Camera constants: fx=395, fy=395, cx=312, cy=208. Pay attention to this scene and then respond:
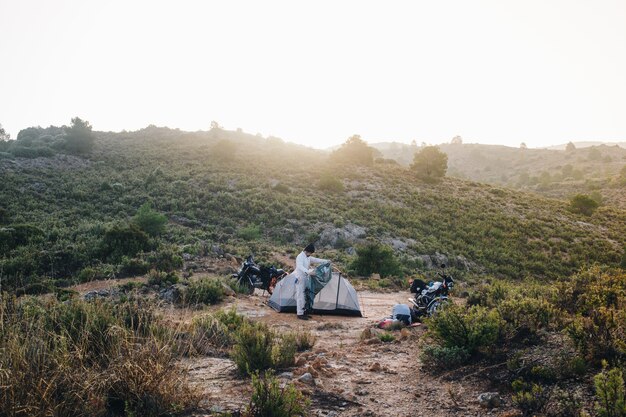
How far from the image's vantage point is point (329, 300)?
11484 millimetres

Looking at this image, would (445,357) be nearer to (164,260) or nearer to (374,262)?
(164,260)

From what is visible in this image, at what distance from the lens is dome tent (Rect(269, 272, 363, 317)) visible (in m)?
11.4

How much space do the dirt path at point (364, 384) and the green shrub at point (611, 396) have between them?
3.52 ft

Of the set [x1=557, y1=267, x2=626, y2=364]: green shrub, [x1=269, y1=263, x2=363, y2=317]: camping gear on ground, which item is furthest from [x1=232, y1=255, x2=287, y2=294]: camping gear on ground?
[x1=557, y1=267, x2=626, y2=364]: green shrub

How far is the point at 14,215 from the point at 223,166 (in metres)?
21.8

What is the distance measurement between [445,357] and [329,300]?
6233 mm

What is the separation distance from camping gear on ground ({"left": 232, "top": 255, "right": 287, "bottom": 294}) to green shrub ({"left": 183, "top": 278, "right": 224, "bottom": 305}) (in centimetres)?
173

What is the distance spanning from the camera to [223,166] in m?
42.4

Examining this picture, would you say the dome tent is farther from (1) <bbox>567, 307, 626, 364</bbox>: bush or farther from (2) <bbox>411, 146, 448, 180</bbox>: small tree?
(2) <bbox>411, 146, 448, 180</bbox>: small tree

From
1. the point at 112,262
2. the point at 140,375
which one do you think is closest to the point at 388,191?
the point at 112,262

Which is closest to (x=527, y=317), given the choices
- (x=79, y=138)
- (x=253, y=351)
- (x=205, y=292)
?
(x=253, y=351)

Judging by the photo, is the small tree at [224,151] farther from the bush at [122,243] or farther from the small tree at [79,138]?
the bush at [122,243]

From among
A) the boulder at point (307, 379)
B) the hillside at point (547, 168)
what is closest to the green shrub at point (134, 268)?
the boulder at point (307, 379)

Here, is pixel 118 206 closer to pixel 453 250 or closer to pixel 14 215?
pixel 14 215
